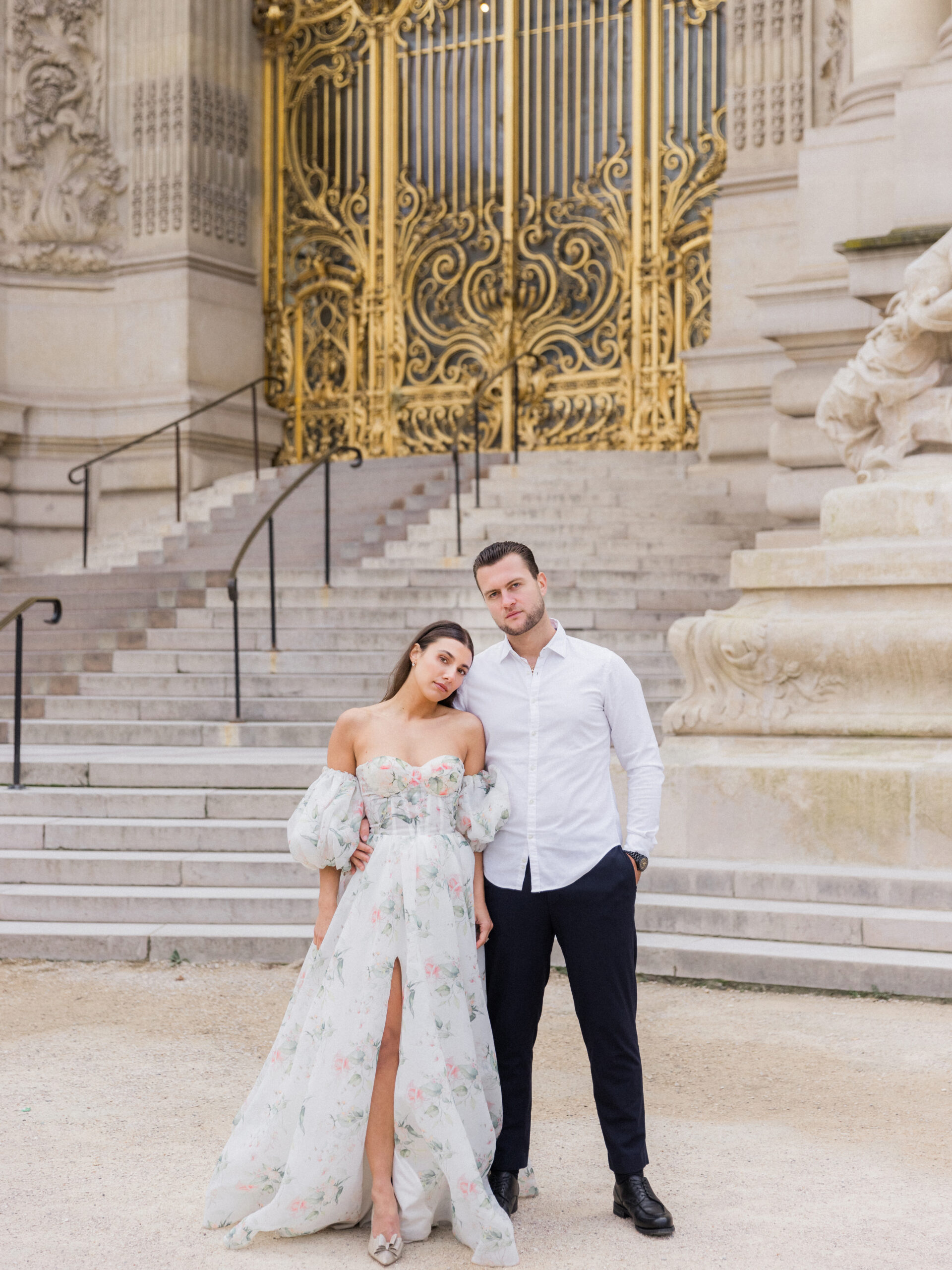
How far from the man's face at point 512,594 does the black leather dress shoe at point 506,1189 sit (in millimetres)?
1286

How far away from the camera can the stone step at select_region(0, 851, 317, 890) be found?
708cm

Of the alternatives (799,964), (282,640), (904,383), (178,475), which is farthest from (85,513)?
(799,964)

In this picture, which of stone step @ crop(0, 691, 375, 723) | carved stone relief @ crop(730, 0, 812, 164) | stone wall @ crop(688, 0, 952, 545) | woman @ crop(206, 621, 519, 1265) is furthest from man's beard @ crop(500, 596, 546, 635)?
carved stone relief @ crop(730, 0, 812, 164)

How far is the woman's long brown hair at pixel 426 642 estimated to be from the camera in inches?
147

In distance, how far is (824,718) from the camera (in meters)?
6.81

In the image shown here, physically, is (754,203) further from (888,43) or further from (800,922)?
(800,922)

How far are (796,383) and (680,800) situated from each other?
539cm

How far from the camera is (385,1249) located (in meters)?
3.45

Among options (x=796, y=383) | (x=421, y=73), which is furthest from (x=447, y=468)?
(x=421, y=73)

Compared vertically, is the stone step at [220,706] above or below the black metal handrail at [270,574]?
below

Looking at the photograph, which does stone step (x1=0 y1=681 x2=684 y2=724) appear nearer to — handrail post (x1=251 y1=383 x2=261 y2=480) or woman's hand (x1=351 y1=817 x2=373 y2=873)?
woman's hand (x1=351 y1=817 x2=373 y2=873)

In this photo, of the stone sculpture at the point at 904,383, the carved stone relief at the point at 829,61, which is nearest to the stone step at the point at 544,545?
the stone sculpture at the point at 904,383

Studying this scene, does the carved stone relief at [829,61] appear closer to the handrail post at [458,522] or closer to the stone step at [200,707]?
the handrail post at [458,522]

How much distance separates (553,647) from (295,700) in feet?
18.9
